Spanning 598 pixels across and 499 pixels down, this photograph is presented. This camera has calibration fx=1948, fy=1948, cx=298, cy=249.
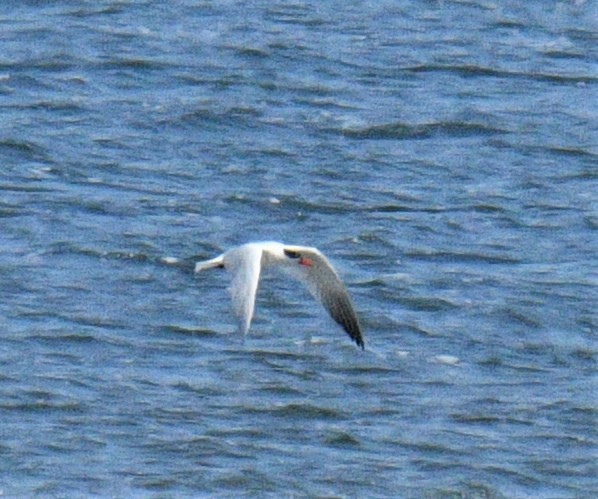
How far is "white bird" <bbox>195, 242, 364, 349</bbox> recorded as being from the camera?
12.8 m

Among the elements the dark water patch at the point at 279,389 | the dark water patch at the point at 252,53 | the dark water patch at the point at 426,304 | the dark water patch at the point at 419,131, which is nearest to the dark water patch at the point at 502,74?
the dark water patch at the point at 252,53

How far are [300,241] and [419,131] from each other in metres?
3.87

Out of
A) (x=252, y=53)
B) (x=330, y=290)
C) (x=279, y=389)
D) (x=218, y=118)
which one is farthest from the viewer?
(x=252, y=53)

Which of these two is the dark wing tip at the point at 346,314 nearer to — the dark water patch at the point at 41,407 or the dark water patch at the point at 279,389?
the dark water patch at the point at 279,389

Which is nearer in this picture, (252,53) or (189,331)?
(189,331)

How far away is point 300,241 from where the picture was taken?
740 inches

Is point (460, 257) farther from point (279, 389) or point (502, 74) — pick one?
point (502, 74)

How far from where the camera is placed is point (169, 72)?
24016mm

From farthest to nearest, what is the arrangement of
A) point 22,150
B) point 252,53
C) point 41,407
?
point 252,53 → point 22,150 → point 41,407

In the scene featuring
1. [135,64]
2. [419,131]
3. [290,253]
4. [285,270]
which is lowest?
[419,131]

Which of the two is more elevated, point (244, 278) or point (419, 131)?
point (244, 278)

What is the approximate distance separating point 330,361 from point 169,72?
887 cm

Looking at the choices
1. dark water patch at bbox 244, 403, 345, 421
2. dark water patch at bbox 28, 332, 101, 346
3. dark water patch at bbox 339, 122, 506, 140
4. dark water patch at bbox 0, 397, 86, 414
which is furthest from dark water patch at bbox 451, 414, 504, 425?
Result: dark water patch at bbox 339, 122, 506, 140

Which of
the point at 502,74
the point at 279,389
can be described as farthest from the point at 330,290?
the point at 502,74
